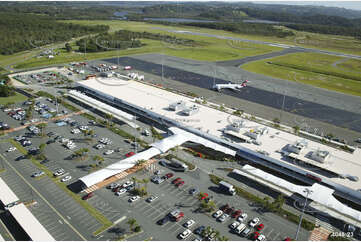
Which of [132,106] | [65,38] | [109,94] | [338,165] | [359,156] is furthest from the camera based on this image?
[65,38]

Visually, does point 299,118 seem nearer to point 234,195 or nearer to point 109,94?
point 234,195

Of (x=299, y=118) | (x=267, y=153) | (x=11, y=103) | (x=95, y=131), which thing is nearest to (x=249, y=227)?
(x=267, y=153)

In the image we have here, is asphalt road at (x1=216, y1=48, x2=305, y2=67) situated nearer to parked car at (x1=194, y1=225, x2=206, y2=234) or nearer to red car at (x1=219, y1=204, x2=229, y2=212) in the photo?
red car at (x1=219, y1=204, x2=229, y2=212)

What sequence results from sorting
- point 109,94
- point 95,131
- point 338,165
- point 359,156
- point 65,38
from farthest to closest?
point 65,38 < point 109,94 < point 95,131 < point 359,156 < point 338,165

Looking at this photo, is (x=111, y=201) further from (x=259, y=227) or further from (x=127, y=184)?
(x=259, y=227)

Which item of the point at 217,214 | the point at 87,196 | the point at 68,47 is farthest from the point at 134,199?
the point at 68,47

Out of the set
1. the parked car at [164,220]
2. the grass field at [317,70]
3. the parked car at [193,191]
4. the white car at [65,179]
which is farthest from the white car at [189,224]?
the grass field at [317,70]

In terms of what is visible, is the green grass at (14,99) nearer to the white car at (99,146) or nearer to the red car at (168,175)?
the white car at (99,146)
